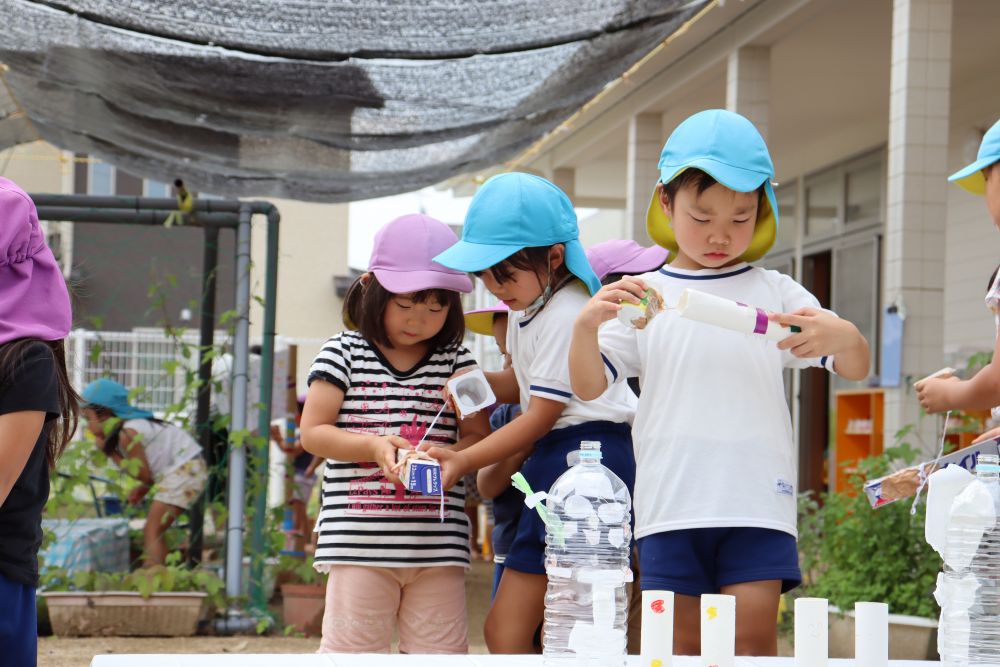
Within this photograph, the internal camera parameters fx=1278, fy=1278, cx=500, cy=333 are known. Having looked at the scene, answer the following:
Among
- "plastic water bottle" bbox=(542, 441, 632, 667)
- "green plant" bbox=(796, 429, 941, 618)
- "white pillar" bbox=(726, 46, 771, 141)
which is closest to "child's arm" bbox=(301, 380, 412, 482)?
"plastic water bottle" bbox=(542, 441, 632, 667)

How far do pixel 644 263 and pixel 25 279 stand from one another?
1.94m

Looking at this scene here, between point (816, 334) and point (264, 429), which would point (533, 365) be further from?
point (264, 429)

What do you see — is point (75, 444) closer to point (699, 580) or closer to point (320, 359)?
point (320, 359)

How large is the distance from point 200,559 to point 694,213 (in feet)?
17.2

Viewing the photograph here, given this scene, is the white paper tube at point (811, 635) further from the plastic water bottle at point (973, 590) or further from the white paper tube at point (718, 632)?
the plastic water bottle at point (973, 590)

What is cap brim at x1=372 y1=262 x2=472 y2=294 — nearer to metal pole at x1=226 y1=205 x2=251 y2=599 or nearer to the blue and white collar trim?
the blue and white collar trim

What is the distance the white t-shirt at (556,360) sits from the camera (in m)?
3.02

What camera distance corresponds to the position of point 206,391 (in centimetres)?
742

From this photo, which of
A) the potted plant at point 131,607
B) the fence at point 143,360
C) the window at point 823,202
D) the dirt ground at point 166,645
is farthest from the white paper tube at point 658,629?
the window at point 823,202

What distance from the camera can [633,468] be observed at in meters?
3.16

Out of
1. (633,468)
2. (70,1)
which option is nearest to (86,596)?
(70,1)

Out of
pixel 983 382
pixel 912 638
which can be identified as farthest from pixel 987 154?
pixel 912 638

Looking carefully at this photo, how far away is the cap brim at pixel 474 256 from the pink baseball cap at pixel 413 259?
106 mm

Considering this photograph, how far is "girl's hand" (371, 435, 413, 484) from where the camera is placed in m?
2.93
